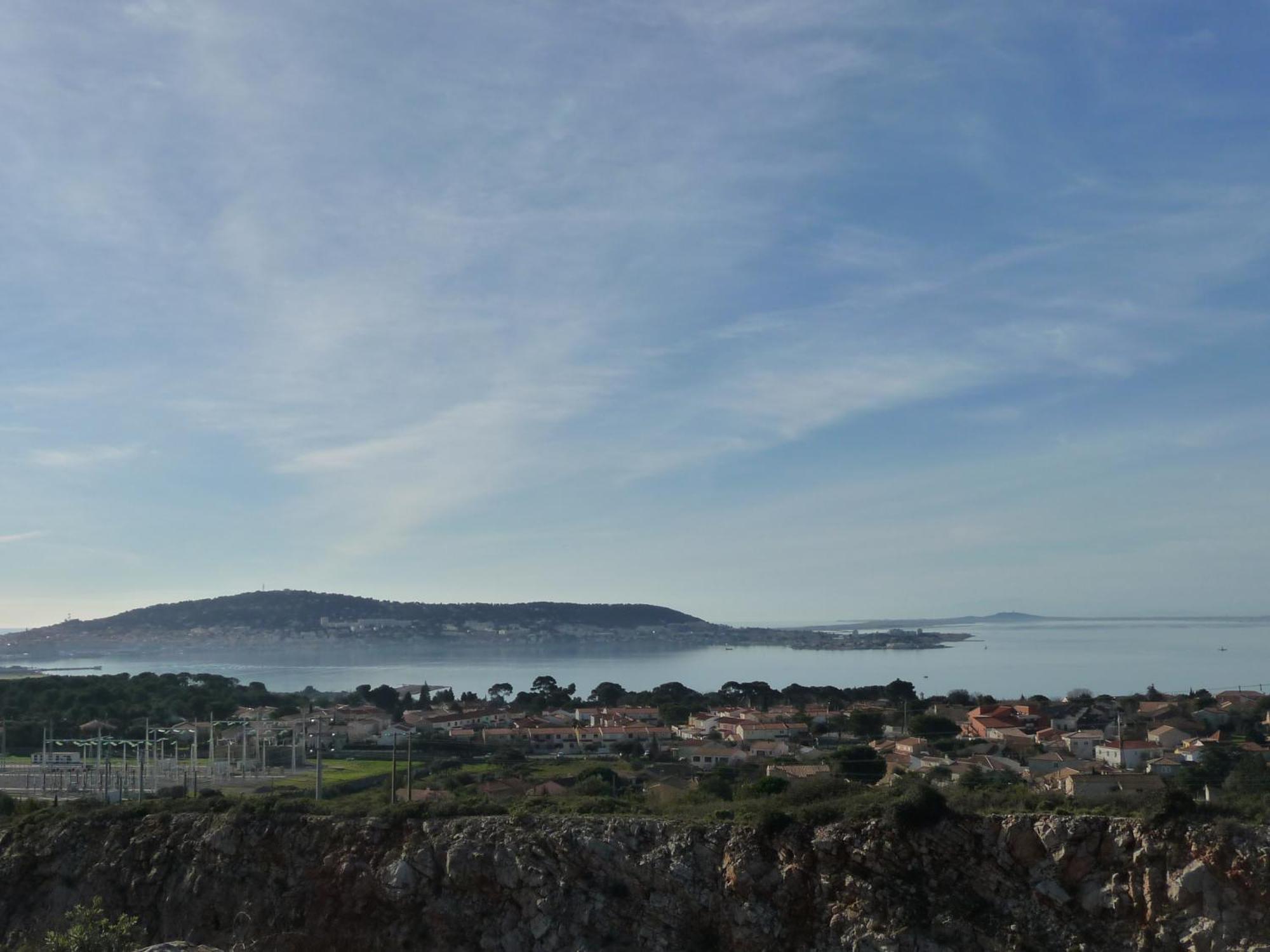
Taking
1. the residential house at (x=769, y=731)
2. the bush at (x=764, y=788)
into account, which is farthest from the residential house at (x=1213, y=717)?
the bush at (x=764, y=788)

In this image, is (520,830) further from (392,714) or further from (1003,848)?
(392,714)

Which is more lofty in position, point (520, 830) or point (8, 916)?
point (520, 830)

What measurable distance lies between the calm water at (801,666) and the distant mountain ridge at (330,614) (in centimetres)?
966

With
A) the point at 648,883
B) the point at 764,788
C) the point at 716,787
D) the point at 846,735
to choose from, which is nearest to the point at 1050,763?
the point at 846,735

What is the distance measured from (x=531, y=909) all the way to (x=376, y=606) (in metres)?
147

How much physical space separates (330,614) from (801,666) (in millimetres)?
71946

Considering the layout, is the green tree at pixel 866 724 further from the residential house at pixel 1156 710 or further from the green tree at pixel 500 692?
the green tree at pixel 500 692

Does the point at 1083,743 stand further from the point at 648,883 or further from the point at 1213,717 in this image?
the point at 648,883

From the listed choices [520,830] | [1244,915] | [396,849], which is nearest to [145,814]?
[396,849]

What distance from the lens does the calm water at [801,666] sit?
73.9 metres

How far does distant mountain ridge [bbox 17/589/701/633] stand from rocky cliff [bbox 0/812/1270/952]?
12436cm

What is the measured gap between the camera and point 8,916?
53.2ft

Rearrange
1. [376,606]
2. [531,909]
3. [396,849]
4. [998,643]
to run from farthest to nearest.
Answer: [376,606] → [998,643] → [396,849] → [531,909]

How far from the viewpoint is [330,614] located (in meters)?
145
